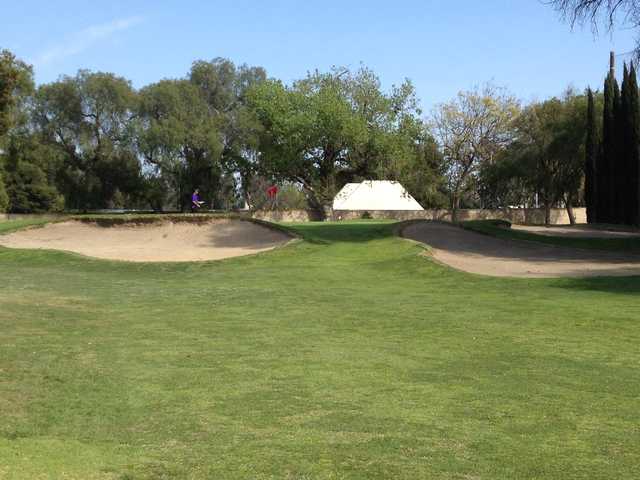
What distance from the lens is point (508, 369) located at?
800 centimetres

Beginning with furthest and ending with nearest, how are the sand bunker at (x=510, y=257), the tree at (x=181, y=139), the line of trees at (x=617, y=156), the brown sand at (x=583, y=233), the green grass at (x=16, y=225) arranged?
the tree at (x=181, y=139), the line of trees at (x=617, y=156), the brown sand at (x=583, y=233), the green grass at (x=16, y=225), the sand bunker at (x=510, y=257)

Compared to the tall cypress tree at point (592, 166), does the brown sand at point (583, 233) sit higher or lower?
lower

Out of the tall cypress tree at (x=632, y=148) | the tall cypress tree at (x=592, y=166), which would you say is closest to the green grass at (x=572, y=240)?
the tall cypress tree at (x=632, y=148)

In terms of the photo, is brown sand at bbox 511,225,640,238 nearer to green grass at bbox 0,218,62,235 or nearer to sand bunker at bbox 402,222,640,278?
sand bunker at bbox 402,222,640,278

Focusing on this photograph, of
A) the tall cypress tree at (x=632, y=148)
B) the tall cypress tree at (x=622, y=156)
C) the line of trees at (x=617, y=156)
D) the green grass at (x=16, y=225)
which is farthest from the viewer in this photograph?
the tall cypress tree at (x=622, y=156)

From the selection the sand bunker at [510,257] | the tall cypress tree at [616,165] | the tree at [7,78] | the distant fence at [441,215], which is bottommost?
the sand bunker at [510,257]

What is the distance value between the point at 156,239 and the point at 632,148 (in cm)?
3105

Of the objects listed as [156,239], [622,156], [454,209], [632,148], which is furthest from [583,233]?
[454,209]

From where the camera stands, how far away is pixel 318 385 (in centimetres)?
716

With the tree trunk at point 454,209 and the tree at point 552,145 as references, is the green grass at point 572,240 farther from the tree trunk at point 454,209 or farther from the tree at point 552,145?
the tree at point 552,145

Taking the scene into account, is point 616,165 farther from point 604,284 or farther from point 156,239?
point 604,284

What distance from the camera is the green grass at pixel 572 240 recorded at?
2639cm

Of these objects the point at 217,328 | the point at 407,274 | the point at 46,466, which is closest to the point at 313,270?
the point at 407,274

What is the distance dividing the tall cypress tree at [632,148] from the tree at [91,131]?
1933 inches
